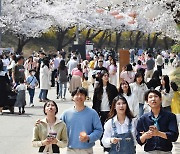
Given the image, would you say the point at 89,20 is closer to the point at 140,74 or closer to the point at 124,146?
the point at 140,74

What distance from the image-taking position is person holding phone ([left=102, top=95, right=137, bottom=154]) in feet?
22.4

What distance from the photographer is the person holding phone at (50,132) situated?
6.84 m

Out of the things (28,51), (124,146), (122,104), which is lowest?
(124,146)

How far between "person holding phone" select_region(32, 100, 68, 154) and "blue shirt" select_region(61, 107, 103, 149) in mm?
176

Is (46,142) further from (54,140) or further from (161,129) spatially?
(161,129)

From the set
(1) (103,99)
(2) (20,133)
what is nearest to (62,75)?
(2) (20,133)

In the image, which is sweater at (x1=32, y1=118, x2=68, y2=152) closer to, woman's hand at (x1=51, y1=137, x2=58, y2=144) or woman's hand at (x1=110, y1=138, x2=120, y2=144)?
woman's hand at (x1=51, y1=137, x2=58, y2=144)

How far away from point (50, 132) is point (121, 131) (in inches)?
32.3

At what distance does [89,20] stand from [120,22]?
5.99m

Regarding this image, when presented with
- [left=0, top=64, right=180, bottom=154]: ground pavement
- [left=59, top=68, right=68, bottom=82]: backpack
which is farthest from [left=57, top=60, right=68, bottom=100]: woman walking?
[left=0, top=64, right=180, bottom=154]: ground pavement

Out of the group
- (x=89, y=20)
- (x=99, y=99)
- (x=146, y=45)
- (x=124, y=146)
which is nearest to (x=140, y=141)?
(x=124, y=146)

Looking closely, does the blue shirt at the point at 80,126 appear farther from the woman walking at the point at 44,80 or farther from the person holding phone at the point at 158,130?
the woman walking at the point at 44,80

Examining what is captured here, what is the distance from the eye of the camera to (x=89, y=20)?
56.9 metres

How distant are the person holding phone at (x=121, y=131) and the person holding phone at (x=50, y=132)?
1.63ft
